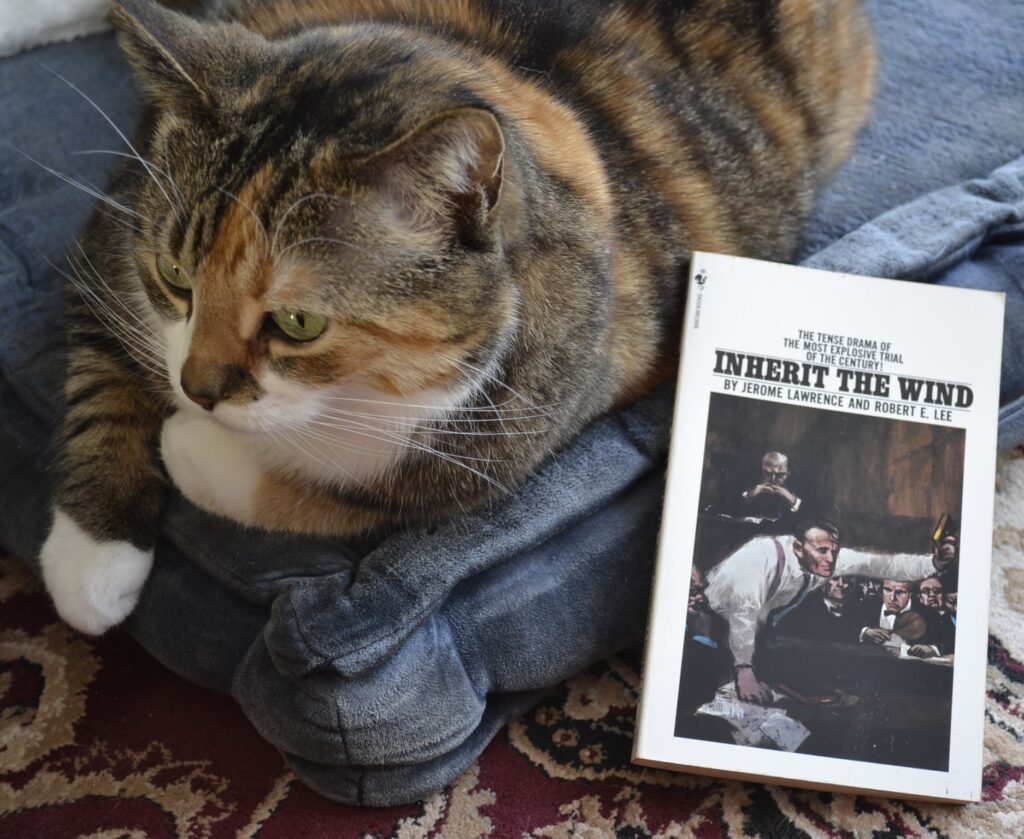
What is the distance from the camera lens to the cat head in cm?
75

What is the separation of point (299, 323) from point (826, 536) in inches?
22.7

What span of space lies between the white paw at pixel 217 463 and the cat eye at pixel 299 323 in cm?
23

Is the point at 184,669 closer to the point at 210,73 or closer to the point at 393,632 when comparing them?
the point at 393,632

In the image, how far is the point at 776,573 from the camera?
3.38ft

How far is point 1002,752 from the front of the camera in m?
1.04

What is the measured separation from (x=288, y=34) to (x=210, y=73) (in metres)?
0.24

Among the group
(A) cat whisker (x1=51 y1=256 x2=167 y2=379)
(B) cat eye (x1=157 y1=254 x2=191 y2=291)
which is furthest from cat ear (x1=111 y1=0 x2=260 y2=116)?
(A) cat whisker (x1=51 y1=256 x2=167 y2=379)

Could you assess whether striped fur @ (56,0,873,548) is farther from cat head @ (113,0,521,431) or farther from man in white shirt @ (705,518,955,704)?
man in white shirt @ (705,518,955,704)

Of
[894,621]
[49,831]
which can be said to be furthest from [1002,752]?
[49,831]

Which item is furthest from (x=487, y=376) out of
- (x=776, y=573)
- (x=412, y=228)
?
(x=776, y=573)

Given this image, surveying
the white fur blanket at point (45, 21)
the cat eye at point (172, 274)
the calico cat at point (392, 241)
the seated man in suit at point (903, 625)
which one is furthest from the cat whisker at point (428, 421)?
the white fur blanket at point (45, 21)

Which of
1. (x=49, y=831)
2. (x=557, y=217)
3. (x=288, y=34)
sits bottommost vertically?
(x=49, y=831)

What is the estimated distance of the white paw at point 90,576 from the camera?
0.97 meters

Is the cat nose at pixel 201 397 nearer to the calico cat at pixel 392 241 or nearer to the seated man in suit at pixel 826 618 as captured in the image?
the calico cat at pixel 392 241
